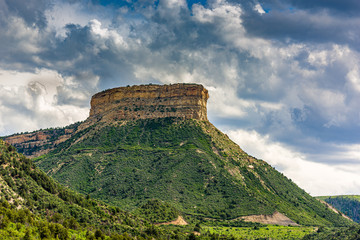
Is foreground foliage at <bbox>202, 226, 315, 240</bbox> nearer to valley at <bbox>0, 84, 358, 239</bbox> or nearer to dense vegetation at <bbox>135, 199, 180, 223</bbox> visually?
valley at <bbox>0, 84, 358, 239</bbox>

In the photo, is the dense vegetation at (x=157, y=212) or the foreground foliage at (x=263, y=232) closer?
the dense vegetation at (x=157, y=212)

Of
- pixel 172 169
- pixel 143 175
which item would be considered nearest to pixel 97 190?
pixel 143 175

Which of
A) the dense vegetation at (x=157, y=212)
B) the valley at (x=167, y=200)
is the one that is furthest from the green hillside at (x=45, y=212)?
the dense vegetation at (x=157, y=212)

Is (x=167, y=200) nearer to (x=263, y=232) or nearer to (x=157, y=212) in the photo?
(x=157, y=212)

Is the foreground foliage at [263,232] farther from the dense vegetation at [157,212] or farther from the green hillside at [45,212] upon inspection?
the green hillside at [45,212]

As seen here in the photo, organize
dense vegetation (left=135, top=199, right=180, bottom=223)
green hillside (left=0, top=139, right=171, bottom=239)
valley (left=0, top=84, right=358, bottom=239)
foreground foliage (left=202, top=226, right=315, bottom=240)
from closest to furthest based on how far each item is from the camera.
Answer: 1. green hillside (left=0, top=139, right=171, bottom=239)
2. valley (left=0, top=84, right=358, bottom=239)
3. dense vegetation (left=135, top=199, right=180, bottom=223)
4. foreground foliage (left=202, top=226, right=315, bottom=240)

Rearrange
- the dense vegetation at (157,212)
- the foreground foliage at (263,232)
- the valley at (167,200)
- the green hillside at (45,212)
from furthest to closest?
1. the foreground foliage at (263,232)
2. the dense vegetation at (157,212)
3. the valley at (167,200)
4. the green hillside at (45,212)

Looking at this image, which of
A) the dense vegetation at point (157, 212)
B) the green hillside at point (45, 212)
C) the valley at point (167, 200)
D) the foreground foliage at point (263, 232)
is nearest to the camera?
the green hillside at point (45, 212)

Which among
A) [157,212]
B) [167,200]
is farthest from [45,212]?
[167,200]

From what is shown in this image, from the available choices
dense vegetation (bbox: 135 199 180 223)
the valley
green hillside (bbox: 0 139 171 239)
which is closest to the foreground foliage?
the valley

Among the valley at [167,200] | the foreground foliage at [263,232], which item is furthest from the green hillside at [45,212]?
the foreground foliage at [263,232]

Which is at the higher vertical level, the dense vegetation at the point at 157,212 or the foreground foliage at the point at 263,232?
the dense vegetation at the point at 157,212

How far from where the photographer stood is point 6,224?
66.6 m

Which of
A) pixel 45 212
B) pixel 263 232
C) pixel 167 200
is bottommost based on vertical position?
pixel 263 232
